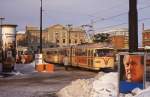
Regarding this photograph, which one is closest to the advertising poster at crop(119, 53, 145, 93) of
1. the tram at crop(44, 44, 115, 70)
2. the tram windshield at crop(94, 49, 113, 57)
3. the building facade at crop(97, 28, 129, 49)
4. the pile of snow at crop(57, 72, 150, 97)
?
the pile of snow at crop(57, 72, 150, 97)

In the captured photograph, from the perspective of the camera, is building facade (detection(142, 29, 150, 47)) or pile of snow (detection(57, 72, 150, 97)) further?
building facade (detection(142, 29, 150, 47))

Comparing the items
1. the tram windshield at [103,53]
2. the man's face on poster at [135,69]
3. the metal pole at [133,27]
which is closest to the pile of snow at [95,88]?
the man's face on poster at [135,69]

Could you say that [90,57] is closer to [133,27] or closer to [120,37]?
[133,27]

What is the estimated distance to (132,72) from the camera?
17.0 m

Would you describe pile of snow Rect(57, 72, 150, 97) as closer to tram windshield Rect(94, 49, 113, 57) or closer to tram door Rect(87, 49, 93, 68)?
tram windshield Rect(94, 49, 113, 57)

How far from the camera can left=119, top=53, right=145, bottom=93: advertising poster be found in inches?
668

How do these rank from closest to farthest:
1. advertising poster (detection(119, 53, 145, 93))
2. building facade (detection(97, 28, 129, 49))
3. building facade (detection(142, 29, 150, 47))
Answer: advertising poster (detection(119, 53, 145, 93)) < building facade (detection(97, 28, 129, 49)) < building facade (detection(142, 29, 150, 47))

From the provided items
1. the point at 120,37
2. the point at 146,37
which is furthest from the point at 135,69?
the point at 146,37

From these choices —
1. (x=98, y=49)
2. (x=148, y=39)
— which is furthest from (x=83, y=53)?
(x=148, y=39)

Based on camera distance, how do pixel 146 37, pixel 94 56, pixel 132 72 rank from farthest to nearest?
pixel 146 37
pixel 94 56
pixel 132 72

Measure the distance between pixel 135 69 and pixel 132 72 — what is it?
0.15 m

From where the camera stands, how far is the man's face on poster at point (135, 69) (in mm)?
16984

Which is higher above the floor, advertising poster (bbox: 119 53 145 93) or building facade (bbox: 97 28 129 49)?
building facade (bbox: 97 28 129 49)

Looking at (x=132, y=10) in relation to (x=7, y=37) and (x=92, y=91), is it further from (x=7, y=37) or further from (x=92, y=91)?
(x=7, y=37)
